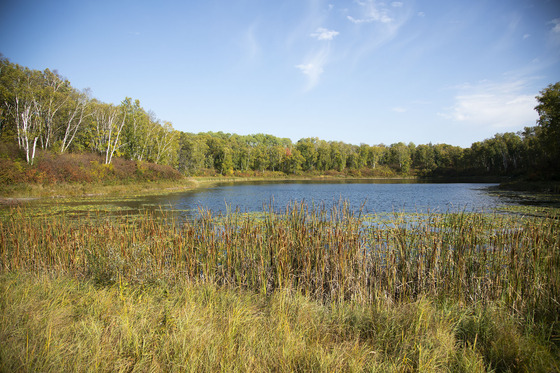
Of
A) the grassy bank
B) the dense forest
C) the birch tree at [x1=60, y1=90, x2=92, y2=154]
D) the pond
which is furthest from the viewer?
the birch tree at [x1=60, y1=90, x2=92, y2=154]

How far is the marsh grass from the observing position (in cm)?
269

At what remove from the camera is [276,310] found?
152 inches

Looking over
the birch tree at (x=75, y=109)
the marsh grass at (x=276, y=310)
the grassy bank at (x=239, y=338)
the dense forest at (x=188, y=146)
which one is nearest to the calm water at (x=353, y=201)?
the marsh grass at (x=276, y=310)

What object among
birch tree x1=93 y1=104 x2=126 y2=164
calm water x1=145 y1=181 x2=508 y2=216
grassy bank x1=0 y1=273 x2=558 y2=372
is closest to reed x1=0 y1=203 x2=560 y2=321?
grassy bank x1=0 y1=273 x2=558 y2=372

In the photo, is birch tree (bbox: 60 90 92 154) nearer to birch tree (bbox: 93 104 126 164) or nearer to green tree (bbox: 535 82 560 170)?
birch tree (bbox: 93 104 126 164)

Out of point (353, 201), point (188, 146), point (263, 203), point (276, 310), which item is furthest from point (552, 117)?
point (188, 146)

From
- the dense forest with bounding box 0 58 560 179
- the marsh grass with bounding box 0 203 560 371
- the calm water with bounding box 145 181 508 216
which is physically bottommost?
the calm water with bounding box 145 181 508 216

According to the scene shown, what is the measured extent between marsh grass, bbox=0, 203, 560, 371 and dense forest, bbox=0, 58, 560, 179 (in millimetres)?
→ 30429

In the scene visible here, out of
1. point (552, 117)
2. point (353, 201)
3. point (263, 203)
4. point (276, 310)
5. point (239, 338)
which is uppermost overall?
point (552, 117)

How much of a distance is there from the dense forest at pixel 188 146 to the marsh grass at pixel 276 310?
99.8 ft

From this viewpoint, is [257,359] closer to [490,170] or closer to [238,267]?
[238,267]

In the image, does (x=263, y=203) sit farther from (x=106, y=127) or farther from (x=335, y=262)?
(x=106, y=127)

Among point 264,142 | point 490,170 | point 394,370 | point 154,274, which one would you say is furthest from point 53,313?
point 264,142

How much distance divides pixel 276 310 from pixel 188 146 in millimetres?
67170
